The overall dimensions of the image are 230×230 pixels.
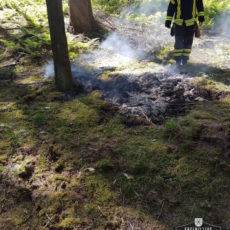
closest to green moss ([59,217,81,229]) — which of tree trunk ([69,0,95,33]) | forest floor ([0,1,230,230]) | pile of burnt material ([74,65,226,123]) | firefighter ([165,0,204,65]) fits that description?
forest floor ([0,1,230,230])

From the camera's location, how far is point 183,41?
5.74 metres

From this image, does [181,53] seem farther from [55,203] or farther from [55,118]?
[55,203]

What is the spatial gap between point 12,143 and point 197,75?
14.2ft

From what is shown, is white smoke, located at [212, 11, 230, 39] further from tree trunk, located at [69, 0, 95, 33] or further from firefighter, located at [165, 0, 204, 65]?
tree trunk, located at [69, 0, 95, 33]

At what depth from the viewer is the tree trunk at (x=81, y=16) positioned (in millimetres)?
7633

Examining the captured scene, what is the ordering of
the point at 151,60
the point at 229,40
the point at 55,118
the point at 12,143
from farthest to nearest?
the point at 229,40 → the point at 151,60 → the point at 55,118 → the point at 12,143

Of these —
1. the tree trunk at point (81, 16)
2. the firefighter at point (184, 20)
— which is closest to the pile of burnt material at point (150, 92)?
the firefighter at point (184, 20)

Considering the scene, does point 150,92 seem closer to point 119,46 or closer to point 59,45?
point 59,45

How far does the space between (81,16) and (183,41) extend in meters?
4.05

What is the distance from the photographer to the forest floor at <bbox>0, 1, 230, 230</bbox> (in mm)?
2521

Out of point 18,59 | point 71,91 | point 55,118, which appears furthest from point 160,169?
point 18,59

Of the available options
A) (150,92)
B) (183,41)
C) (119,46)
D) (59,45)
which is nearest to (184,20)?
(183,41)

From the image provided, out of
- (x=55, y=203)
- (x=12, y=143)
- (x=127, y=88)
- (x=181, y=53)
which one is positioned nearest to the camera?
(x=55, y=203)

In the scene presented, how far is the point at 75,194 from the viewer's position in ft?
8.86
